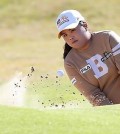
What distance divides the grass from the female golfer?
382mm

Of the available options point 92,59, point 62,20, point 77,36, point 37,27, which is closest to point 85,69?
point 92,59

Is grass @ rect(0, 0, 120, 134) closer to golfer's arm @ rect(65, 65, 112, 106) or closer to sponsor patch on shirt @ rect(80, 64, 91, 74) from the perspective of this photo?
golfer's arm @ rect(65, 65, 112, 106)

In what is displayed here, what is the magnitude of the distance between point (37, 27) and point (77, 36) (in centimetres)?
2181

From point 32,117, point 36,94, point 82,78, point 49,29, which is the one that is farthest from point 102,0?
point 32,117

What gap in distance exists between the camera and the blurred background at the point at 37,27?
61.9ft

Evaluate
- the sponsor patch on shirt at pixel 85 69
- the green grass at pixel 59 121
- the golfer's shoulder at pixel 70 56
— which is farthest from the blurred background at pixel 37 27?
the green grass at pixel 59 121

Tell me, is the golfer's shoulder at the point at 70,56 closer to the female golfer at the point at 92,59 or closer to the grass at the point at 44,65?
the female golfer at the point at 92,59

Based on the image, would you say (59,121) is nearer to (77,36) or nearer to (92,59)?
(77,36)

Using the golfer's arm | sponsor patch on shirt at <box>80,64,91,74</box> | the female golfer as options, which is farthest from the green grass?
sponsor patch on shirt at <box>80,64,91,74</box>

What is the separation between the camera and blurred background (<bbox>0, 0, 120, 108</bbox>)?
1886 centimetres

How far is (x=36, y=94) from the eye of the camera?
910 centimetres

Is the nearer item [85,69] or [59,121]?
[59,121]

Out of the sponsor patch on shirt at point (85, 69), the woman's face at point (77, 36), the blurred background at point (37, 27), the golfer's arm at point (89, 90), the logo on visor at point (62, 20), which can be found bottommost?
the golfer's arm at point (89, 90)

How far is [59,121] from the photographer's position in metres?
4.41
